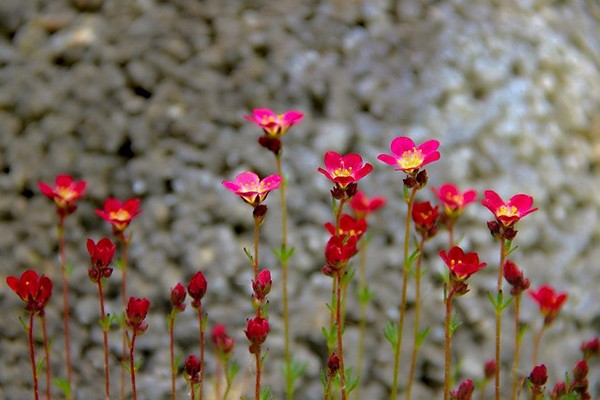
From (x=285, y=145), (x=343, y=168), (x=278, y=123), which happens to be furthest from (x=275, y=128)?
(x=285, y=145)

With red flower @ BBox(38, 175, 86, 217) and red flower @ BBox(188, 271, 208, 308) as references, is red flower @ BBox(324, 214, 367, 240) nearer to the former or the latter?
red flower @ BBox(188, 271, 208, 308)

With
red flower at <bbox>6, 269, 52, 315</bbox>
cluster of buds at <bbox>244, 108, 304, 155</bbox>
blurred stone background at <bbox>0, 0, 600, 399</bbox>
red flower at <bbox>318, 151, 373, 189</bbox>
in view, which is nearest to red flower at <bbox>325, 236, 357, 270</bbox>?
red flower at <bbox>318, 151, 373, 189</bbox>

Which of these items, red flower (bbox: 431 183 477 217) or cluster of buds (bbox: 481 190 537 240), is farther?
red flower (bbox: 431 183 477 217)

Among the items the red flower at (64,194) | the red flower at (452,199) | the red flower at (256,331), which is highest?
the red flower at (452,199)

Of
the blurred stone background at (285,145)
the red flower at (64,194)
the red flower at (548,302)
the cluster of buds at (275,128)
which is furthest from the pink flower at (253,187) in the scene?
the blurred stone background at (285,145)

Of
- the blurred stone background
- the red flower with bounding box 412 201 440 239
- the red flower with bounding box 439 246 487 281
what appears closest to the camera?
the red flower with bounding box 439 246 487 281

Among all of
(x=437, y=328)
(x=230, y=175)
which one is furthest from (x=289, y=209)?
(x=437, y=328)

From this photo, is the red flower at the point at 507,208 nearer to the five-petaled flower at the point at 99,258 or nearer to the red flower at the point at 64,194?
the five-petaled flower at the point at 99,258
